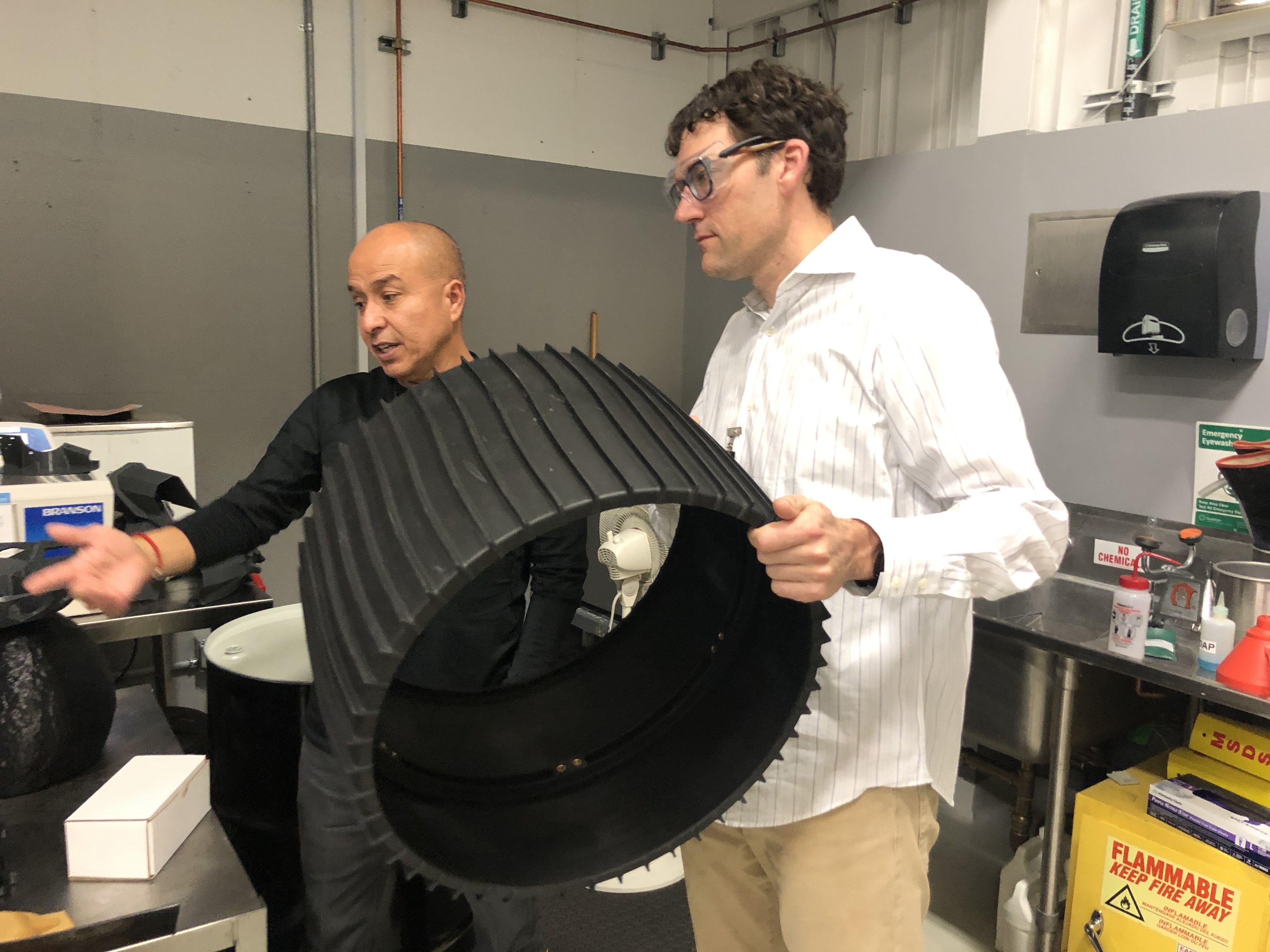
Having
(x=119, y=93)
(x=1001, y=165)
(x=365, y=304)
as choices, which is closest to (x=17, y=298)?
(x=119, y=93)

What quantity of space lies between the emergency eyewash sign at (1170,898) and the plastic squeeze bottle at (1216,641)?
0.41 meters

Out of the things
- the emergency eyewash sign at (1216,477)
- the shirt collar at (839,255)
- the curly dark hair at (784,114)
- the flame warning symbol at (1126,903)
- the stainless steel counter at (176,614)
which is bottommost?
the flame warning symbol at (1126,903)

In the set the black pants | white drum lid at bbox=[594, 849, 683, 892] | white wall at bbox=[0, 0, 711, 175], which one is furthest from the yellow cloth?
white wall at bbox=[0, 0, 711, 175]

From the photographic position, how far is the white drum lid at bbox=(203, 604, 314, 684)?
188 cm

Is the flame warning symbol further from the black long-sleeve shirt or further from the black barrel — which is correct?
the black barrel

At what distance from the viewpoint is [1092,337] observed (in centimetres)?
225

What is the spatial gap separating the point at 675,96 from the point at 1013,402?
3.15 metres

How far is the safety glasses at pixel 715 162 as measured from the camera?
1.16 meters

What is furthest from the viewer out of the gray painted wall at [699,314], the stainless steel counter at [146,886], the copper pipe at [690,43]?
the gray painted wall at [699,314]

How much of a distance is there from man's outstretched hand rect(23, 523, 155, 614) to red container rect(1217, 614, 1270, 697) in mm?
1890

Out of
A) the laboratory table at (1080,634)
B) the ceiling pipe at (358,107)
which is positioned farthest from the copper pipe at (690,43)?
the laboratory table at (1080,634)

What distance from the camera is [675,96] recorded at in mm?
3711

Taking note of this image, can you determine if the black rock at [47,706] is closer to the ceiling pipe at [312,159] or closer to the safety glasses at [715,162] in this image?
the safety glasses at [715,162]

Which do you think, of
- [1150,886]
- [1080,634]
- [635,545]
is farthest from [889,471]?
[1150,886]
